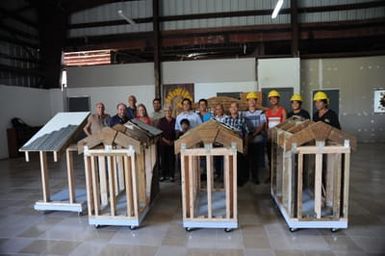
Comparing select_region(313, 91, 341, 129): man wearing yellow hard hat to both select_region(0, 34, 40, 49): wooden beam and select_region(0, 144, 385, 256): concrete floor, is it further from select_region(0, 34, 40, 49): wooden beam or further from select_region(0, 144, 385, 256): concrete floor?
select_region(0, 34, 40, 49): wooden beam

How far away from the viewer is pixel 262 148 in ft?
14.8

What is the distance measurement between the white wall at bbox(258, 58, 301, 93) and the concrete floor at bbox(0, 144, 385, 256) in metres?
4.62

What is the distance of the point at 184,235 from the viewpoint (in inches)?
107

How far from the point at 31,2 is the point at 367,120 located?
10992 millimetres

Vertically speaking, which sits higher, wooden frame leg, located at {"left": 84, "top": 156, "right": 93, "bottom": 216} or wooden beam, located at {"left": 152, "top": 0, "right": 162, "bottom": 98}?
wooden beam, located at {"left": 152, "top": 0, "right": 162, "bottom": 98}

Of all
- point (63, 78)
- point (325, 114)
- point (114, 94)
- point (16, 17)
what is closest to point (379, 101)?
point (325, 114)

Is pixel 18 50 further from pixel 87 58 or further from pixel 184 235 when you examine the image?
pixel 184 235

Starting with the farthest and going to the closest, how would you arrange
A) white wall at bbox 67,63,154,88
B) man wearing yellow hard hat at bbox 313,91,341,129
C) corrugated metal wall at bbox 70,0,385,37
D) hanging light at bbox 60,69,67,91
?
hanging light at bbox 60,69,67,91
white wall at bbox 67,63,154,88
corrugated metal wall at bbox 70,0,385,37
man wearing yellow hard hat at bbox 313,91,341,129

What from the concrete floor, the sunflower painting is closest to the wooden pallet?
the concrete floor

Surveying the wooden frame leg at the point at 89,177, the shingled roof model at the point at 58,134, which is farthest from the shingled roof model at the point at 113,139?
the shingled roof model at the point at 58,134

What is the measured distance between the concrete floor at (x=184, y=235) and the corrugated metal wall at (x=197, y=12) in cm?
612

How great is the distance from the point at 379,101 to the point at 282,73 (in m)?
3.12

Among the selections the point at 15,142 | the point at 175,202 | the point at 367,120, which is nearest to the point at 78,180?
the point at 175,202

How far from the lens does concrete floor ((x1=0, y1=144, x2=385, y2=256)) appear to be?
7.99 feet
